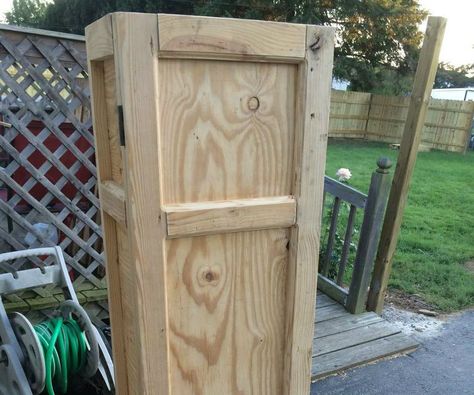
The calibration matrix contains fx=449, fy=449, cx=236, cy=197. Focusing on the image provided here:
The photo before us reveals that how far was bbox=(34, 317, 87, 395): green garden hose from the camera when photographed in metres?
2.10

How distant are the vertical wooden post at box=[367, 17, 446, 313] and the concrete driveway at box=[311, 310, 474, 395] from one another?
0.51m

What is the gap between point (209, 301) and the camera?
1148 mm

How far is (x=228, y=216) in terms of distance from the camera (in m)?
1.09

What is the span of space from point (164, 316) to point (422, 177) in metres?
8.54

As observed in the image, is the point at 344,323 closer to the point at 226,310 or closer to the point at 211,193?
the point at 226,310

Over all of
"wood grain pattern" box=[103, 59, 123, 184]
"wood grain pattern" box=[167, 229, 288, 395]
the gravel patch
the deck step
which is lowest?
the gravel patch

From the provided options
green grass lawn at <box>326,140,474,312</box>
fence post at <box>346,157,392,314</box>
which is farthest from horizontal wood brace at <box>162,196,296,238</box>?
green grass lawn at <box>326,140,474,312</box>

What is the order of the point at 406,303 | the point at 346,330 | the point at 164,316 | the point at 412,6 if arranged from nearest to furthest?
the point at 164,316, the point at 346,330, the point at 406,303, the point at 412,6

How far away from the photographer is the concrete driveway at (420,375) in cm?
260

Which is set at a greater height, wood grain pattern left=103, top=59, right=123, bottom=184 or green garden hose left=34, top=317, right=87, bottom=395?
wood grain pattern left=103, top=59, right=123, bottom=184

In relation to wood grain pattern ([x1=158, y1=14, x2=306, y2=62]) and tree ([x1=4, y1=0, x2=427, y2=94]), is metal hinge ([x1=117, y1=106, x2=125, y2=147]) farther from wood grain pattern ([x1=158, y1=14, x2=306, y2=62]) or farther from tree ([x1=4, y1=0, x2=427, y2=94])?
tree ([x1=4, y1=0, x2=427, y2=94])

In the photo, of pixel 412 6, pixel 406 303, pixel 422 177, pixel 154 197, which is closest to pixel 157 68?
pixel 154 197

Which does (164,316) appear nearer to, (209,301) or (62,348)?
(209,301)

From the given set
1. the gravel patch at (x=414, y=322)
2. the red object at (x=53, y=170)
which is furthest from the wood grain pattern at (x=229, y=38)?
the gravel patch at (x=414, y=322)
